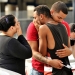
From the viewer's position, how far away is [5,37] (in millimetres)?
2605

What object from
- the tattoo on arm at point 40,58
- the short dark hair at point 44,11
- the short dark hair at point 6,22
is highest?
the short dark hair at point 44,11

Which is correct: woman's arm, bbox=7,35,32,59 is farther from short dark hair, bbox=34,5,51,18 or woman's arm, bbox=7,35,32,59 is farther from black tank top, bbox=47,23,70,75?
short dark hair, bbox=34,5,51,18

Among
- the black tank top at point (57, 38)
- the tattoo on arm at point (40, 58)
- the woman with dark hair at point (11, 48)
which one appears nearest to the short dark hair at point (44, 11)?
the black tank top at point (57, 38)

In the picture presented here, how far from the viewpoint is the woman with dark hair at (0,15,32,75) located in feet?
8.30

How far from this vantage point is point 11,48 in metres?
2.53

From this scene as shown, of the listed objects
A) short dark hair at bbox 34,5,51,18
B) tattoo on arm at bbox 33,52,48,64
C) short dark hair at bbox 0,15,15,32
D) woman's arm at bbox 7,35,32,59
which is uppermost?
short dark hair at bbox 34,5,51,18

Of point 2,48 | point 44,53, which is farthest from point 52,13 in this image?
point 2,48

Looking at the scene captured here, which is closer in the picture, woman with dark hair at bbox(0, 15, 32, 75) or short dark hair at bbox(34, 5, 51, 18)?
woman with dark hair at bbox(0, 15, 32, 75)

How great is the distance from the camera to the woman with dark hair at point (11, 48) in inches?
99.7

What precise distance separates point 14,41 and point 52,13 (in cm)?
50

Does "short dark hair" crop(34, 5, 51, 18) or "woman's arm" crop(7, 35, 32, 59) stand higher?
"short dark hair" crop(34, 5, 51, 18)

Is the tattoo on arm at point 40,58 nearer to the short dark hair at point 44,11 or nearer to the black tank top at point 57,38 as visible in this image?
the black tank top at point 57,38

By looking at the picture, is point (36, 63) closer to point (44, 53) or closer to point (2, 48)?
point (44, 53)

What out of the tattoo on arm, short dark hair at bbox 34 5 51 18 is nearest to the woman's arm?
the tattoo on arm
